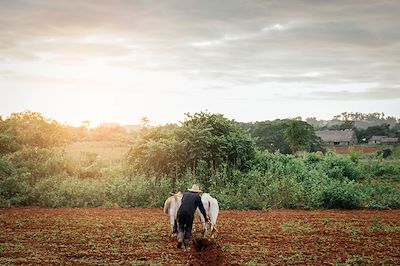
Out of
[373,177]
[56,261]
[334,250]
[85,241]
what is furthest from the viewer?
[373,177]

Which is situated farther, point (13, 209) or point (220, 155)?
point (220, 155)

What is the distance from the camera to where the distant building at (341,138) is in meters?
70.4

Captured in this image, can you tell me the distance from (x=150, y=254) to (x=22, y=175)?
36.8 ft

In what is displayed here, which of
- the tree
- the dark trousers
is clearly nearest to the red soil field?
the dark trousers

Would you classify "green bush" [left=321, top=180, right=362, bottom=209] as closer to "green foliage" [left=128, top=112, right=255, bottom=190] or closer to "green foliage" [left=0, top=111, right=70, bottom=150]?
"green foliage" [left=128, top=112, right=255, bottom=190]

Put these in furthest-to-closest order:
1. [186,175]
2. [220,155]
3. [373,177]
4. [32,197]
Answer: [373,177]
[220,155]
[186,175]
[32,197]

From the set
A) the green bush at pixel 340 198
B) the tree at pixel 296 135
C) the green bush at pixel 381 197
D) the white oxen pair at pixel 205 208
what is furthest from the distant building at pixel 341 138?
the white oxen pair at pixel 205 208

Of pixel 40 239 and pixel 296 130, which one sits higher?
pixel 296 130

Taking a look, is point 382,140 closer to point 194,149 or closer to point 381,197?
point 381,197

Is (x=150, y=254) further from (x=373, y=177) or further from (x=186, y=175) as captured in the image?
(x=373, y=177)

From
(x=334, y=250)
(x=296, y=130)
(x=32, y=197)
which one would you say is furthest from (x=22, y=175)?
(x=296, y=130)

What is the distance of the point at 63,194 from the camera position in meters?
19.2

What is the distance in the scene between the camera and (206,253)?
11.0m

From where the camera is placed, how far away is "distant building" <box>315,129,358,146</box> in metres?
70.4
